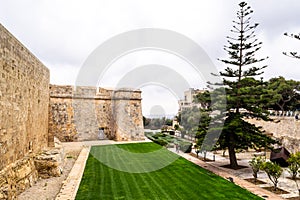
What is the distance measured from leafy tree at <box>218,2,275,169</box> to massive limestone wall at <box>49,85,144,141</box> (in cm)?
787

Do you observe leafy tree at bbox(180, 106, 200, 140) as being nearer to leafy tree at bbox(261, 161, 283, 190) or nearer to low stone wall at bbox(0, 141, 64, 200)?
leafy tree at bbox(261, 161, 283, 190)

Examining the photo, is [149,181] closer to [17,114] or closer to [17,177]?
[17,177]

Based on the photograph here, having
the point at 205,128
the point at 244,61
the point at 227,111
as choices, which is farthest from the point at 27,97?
the point at 244,61

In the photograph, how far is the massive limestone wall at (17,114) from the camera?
497 cm

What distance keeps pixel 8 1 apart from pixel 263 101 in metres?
9.90

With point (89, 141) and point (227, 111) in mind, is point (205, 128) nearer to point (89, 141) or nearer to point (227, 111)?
point (227, 111)

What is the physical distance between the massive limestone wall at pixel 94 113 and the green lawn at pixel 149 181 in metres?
5.57

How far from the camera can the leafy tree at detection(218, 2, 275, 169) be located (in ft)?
30.6

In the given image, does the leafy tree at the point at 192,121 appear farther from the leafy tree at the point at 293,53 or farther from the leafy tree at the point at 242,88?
the leafy tree at the point at 293,53

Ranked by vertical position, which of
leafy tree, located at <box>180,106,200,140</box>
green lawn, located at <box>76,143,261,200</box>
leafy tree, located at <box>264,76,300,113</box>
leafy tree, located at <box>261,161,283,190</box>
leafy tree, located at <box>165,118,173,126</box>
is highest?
leafy tree, located at <box>264,76,300,113</box>

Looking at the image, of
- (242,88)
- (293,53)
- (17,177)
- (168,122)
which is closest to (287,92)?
(168,122)

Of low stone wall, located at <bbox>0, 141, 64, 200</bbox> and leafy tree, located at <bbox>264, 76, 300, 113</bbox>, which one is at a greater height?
leafy tree, located at <bbox>264, 76, 300, 113</bbox>

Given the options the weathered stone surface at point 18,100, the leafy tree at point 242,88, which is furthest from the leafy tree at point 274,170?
the weathered stone surface at point 18,100

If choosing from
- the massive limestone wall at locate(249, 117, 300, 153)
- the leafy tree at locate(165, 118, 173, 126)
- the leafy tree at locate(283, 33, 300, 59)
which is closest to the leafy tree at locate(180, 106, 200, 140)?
the massive limestone wall at locate(249, 117, 300, 153)
